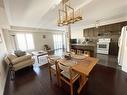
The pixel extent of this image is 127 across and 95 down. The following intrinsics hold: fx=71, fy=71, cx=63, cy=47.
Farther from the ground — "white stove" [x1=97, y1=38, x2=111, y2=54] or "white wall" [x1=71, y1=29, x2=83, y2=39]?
"white wall" [x1=71, y1=29, x2=83, y2=39]

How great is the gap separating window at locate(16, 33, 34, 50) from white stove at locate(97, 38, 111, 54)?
573cm

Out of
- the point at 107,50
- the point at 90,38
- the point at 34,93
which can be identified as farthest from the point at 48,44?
the point at 34,93

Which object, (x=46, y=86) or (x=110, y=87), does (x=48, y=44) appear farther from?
(x=110, y=87)

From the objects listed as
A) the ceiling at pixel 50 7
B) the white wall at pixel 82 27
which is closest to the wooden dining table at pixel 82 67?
the ceiling at pixel 50 7

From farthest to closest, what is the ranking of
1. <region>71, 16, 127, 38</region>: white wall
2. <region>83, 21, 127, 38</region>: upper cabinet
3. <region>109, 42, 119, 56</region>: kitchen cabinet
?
<region>109, 42, 119, 56</region>: kitchen cabinet → <region>83, 21, 127, 38</region>: upper cabinet → <region>71, 16, 127, 38</region>: white wall

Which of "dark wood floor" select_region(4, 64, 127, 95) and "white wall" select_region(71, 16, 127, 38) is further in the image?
"white wall" select_region(71, 16, 127, 38)

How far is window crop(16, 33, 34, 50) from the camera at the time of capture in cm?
576

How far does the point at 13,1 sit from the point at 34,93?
2.59 metres

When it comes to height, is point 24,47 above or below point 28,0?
below

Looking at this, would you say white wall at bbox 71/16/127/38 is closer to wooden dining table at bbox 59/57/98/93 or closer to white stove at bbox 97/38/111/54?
white stove at bbox 97/38/111/54

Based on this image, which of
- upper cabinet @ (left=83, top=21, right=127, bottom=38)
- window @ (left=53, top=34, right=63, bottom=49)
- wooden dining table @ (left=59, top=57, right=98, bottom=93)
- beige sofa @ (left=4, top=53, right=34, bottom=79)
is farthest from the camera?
window @ (left=53, top=34, right=63, bottom=49)

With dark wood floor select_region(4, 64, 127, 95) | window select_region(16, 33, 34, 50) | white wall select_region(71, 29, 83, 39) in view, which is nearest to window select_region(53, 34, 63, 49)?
white wall select_region(71, 29, 83, 39)

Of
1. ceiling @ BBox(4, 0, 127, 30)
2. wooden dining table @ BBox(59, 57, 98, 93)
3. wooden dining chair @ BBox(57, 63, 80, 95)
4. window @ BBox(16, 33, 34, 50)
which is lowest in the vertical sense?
wooden dining chair @ BBox(57, 63, 80, 95)

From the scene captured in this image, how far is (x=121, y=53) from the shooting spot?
2.94 metres
